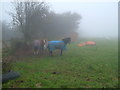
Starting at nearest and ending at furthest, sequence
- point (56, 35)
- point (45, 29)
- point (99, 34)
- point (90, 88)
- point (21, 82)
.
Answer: point (90, 88), point (21, 82), point (45, 29), point (56, 35), point (99, 34)

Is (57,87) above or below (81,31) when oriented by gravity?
below

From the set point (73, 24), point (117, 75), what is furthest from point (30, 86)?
point (73, 24)

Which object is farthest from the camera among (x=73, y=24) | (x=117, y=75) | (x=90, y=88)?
(x=73, y=24)

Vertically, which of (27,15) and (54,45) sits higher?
(27,15)

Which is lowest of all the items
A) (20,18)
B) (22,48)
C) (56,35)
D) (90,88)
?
(90,88)

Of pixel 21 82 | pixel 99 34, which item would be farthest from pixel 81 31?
pixel 21 82

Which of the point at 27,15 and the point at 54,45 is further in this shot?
the point at 27,15

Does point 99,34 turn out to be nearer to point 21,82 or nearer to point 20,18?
point 20,18

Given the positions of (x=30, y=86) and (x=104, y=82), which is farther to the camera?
(x=104, y=82)

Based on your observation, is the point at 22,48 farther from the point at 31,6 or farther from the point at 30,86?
the point at 30,86

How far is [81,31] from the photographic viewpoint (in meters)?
19.2

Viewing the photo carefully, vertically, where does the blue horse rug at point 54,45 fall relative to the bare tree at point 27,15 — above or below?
below

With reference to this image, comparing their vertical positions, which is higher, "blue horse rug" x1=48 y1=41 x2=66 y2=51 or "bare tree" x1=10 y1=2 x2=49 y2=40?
"bare tree" x1=10 y1=2 x2=49 y2=40

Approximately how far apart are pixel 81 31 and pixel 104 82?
546 inches
